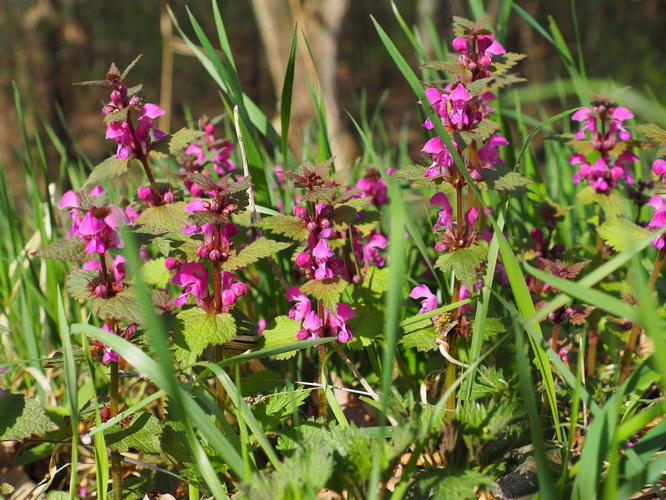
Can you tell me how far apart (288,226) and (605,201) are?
1.03m

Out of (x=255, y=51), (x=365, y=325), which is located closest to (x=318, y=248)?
(x=365, y=325)

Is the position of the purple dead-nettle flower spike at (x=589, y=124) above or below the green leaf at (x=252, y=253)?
above

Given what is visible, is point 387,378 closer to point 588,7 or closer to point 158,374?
point 158,374

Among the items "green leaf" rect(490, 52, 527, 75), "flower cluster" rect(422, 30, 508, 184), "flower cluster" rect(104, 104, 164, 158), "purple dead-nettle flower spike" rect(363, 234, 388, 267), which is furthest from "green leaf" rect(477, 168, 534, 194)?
"flower cluster" rect(104, 104, 164, 158)

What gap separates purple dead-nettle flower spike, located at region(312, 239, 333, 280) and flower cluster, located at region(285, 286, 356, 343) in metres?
0.09

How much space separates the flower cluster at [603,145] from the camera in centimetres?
163

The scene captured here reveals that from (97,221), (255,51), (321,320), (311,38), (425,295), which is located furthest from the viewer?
(255,51)

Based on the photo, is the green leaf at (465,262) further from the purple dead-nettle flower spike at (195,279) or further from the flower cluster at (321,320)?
the purple dead-nettle flower spike at (195,279)

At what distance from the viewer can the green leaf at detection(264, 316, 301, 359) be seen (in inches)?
52.7

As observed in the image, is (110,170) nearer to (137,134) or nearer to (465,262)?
(137,134)

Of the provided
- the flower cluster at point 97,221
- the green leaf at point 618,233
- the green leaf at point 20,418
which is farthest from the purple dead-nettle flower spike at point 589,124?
the green leaf at point 20,418

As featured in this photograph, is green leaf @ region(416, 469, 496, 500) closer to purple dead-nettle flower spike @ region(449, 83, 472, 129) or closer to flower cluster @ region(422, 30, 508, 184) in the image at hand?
flower cluster @ region(422, 30, 508, 184)

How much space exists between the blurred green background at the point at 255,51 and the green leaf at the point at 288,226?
537cm

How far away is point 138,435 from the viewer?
1.24 meters
